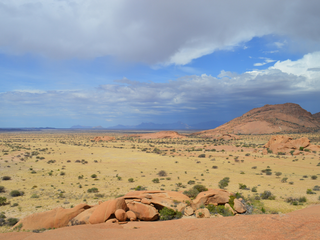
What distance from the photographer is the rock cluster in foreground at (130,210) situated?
38.6 ft

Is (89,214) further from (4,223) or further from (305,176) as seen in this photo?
(305,176)

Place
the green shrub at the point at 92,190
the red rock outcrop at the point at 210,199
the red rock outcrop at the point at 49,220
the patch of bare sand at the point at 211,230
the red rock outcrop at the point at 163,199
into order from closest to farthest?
the patch of bare sand at the point at 211,230, the red rock outcrop at the point at 49,220, the red rock outcrop at the point at 163,199, the red rock outcrop at the point at 210,199, the green shrub at the point at 92,190

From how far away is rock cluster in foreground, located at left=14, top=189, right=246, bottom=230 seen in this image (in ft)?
38.6

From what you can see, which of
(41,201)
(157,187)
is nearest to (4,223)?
(41,201)

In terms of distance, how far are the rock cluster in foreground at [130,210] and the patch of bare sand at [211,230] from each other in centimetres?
105

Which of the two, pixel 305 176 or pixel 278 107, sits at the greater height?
pixel 278 107

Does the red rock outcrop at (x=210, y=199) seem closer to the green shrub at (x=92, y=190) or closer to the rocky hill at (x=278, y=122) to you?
the green shrub at (x=92, y=190)

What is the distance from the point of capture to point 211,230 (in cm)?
880

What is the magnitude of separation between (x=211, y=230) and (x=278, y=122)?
141288 millimetres

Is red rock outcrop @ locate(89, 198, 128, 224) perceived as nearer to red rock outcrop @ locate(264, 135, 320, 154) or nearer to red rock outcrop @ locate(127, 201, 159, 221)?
red rock outcrop @ locate(127, 201, 159, 221)

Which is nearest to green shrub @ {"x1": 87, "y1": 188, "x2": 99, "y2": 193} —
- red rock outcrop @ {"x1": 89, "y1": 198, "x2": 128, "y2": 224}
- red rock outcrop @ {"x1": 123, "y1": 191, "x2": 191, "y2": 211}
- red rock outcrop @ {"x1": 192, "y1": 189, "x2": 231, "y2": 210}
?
red rock outcrop @ {"x1": 123, "y1": 191, "x2": 191, "y2": 211}

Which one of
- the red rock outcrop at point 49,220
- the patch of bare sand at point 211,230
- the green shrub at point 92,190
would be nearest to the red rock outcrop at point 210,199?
the patch of bare sand at point 211,230

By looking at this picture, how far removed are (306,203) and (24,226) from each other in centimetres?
1962

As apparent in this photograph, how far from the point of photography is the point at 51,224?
458 inches
